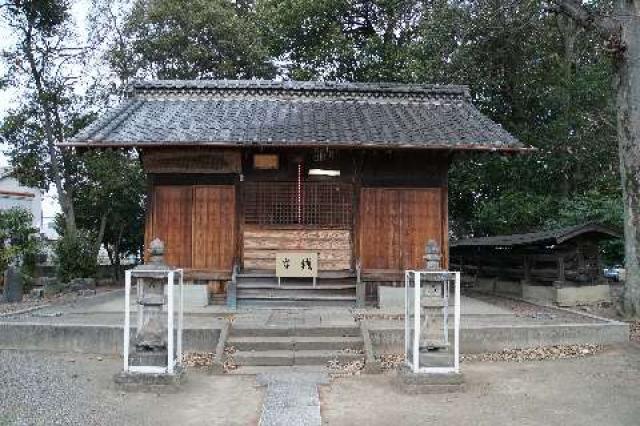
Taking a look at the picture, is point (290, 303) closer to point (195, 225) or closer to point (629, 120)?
point (195, 225)

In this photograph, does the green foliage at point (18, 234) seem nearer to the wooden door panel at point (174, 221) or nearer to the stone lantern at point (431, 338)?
the wooden door panel at point (174, 221)

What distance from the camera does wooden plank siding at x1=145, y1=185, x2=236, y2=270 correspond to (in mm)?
13000

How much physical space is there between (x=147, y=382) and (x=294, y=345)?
8.54ft

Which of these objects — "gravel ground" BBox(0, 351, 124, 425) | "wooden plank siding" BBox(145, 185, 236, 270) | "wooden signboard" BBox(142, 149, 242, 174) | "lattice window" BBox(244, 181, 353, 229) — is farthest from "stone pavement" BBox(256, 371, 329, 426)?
"wooden signboard" BBox(142, 149, 242, 174)

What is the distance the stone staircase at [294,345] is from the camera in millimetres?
9117

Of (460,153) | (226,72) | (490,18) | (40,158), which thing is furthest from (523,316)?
(40,158)

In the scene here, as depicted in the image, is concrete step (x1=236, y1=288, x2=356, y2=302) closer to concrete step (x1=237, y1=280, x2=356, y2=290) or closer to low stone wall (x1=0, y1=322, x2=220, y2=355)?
concrete step (x1=237, y1=280, x2=356, y2=290)

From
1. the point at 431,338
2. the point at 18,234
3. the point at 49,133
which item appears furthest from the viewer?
the point at 49,133

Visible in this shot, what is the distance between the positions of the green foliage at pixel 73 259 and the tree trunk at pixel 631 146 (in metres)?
18.2

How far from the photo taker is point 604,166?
19.7m

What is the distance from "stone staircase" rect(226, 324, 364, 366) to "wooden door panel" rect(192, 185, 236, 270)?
10.8 ft

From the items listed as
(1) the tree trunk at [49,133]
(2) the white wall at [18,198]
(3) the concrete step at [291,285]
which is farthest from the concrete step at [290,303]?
(2) the white wall at [18,198]

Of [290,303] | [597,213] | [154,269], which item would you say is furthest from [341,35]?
[154,269]

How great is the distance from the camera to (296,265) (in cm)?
1291
